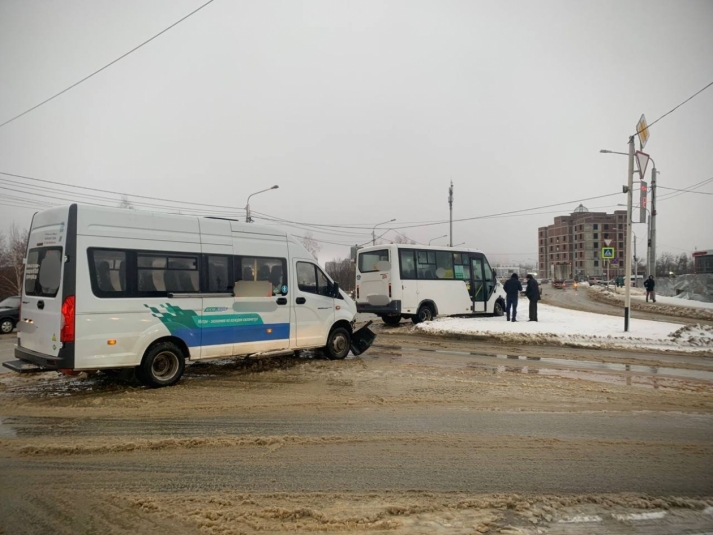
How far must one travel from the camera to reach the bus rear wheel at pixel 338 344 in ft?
33.9

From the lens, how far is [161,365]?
25.3 feet

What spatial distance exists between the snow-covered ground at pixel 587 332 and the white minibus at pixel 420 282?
39.7 inches

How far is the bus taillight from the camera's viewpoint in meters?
6.57

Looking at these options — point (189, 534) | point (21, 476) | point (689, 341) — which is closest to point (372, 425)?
point (189, 534)

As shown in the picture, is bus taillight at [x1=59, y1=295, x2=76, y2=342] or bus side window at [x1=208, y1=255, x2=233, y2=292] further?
bus side window at [x1=208, y1=255, x2=233, y2=292]

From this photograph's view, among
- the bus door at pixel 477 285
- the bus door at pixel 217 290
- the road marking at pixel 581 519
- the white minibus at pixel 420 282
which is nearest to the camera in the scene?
the road marking at pixel 581 519

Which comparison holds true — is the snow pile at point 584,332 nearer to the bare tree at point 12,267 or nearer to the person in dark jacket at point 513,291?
the person in dark jacket at point 513,291

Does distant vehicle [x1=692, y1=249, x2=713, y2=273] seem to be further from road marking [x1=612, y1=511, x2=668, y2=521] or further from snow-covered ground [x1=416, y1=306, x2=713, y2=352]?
road marking [x1=612, y1=511, x2=668, y2=521]

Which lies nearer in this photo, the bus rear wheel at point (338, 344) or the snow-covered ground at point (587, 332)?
the bus rear wheel at point (338, 344)

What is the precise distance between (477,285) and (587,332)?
5.17 meters

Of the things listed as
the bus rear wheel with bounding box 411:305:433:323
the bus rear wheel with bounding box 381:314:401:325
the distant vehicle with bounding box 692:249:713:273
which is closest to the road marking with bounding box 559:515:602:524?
the bus rear wheel with bounding box 411:305:433:323

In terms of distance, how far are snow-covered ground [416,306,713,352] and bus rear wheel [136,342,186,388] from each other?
10.0 meters

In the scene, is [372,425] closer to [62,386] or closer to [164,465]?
[164,465]

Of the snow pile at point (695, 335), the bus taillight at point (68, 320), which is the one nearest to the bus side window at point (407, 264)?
the snow pile at point (695, 335)
